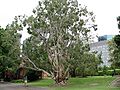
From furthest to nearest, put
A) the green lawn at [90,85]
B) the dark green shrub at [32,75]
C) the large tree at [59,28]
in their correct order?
1. the dark green shrub at [32,75]
2. the large tree at [59,28]
3. the green lawn at [90,85]

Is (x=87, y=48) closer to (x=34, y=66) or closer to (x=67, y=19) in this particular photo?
(x=67, y=19)

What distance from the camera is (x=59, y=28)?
48.3m

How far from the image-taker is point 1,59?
62.2 metres

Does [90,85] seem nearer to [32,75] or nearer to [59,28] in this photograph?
[59,28]

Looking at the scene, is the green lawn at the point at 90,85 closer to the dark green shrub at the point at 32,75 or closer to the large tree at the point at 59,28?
the large tree at the point at 59,28

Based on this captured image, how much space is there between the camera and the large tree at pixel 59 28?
47919 millimetres

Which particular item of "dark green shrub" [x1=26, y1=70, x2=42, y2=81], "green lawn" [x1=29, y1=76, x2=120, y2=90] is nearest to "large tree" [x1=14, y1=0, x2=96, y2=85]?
"green lawn" [x1=29, y1=76, x2=120, y2=90]

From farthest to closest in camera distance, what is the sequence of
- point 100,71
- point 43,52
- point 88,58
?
1. point 100,71
2. point 43,52
3. point 88,58

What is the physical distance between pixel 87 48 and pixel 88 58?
1791mm

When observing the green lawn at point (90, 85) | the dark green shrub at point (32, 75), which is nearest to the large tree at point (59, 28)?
the green lawn at point (90, 85)

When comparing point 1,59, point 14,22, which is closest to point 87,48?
point 14,22

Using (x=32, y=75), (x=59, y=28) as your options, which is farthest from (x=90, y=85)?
(x=32, y=75)

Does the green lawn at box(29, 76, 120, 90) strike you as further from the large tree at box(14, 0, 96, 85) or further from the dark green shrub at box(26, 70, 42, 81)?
the dark green shrub at box(26, 70, 42, 81)

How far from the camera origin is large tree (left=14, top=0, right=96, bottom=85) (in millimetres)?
47919
